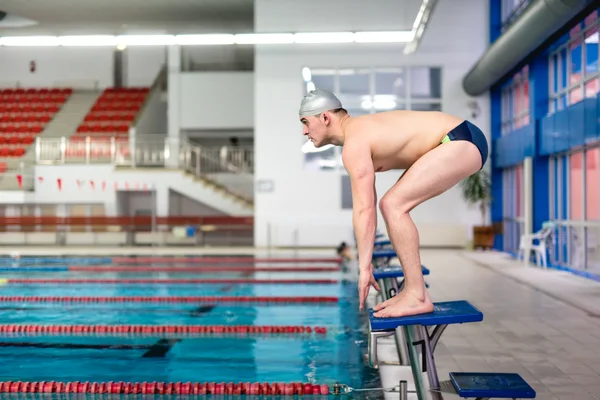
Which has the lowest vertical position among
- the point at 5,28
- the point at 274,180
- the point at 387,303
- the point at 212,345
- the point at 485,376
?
the point at 212,345

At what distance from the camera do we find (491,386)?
2.46 metres

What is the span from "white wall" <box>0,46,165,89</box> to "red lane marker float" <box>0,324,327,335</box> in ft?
58.9

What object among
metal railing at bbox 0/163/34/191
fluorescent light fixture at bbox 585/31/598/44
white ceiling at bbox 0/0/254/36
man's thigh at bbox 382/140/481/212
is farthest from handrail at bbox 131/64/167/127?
man's thigh at bbox 382/140/481/212

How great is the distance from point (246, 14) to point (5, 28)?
20.0 feet

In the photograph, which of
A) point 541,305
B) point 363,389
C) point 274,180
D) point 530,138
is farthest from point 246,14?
point 363,389

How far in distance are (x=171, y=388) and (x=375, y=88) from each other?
43.7 feet

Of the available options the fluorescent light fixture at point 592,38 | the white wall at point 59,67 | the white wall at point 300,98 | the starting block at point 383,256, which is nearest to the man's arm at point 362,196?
the starting block at point 383,256

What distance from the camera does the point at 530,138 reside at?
11969 mm

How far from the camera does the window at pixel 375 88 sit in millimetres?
A: 16297

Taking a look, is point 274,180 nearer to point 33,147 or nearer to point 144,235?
point 144,235

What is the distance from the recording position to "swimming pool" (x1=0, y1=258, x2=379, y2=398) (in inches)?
172

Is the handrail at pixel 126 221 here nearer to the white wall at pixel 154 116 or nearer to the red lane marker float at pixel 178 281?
the white wall at pixel 154 116

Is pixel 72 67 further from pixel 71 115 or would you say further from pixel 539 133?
pixel 539 133

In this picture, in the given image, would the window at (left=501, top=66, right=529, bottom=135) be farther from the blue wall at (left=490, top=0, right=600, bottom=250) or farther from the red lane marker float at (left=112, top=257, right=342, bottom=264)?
the red lane marker float at (left=112, top=257, right=342, bottom=264)
